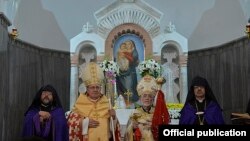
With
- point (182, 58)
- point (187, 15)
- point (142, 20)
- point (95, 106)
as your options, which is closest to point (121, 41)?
point (142, 20)

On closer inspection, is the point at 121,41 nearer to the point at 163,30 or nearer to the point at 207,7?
the point at 163,30

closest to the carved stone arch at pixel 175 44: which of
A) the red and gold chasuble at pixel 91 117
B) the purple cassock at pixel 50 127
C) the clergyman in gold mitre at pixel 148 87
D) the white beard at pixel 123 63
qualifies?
the white beard at pixel 123 63

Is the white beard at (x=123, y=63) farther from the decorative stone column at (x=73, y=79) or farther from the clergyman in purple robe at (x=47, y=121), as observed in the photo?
the clergyman in purple robe at (x=47, y=121)

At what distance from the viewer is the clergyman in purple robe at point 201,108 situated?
678 cm

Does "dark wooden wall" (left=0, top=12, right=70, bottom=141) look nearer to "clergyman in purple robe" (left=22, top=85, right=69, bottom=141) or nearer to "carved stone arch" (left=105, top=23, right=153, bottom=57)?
"carved stone arch" (left=105, top=23, right=153, bottom=57)

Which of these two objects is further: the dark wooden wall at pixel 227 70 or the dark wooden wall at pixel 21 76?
the dark wooden wall at pixel 227 70

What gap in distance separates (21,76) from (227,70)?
473cm

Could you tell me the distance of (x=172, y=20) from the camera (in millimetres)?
12320

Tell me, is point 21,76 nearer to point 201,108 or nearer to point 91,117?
point 91,117

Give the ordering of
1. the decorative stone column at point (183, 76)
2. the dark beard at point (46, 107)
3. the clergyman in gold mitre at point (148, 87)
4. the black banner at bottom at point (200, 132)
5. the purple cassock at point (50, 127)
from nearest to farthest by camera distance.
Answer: the black banner at bottom at point (200, 132) → the purple cassock at point (50, 127) → the dark beard at point (46, 107) → the clergyman in gold mitre at point (148, 87) → the decorative stone column at point (183, 76)

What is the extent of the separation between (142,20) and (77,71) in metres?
2.00

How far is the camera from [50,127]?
21.7 ft

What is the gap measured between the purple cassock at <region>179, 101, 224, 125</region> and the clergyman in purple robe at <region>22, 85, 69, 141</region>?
1.81 m

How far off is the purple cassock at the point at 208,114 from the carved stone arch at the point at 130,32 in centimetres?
417
